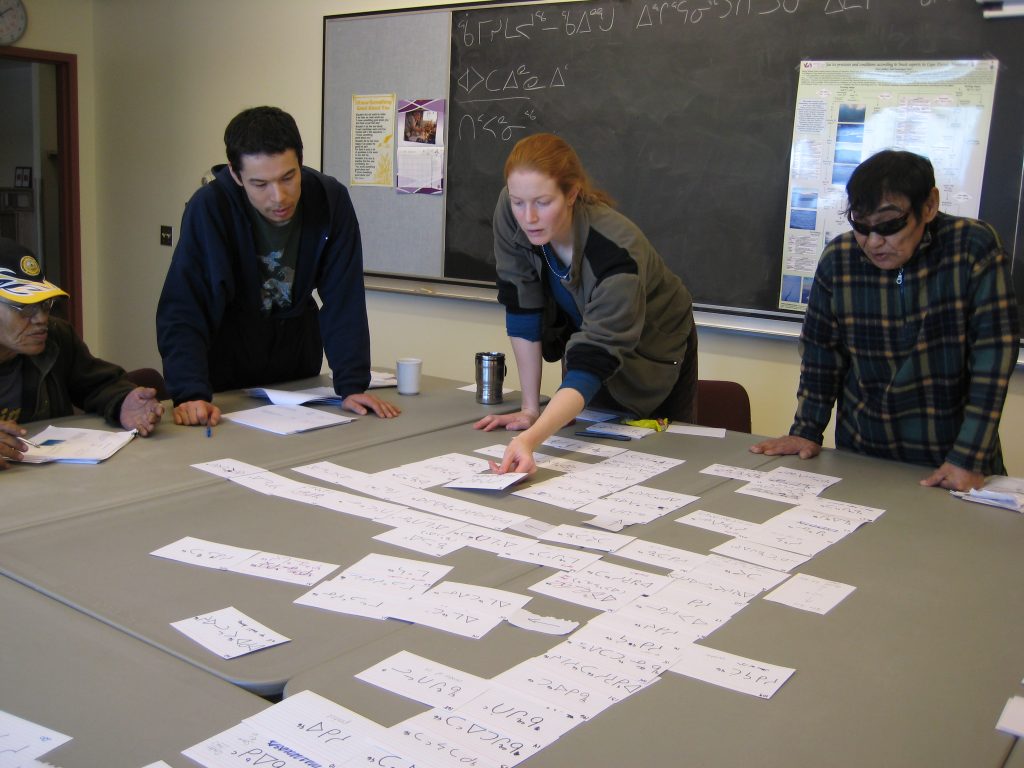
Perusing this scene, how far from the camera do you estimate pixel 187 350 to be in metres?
2.21

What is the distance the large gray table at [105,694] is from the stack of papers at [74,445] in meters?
0.71

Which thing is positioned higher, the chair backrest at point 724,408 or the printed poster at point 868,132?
the printed poster at point 868,132

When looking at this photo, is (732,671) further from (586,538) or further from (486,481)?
(486,481)

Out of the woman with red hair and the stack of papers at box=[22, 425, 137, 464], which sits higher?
the woman with red hair

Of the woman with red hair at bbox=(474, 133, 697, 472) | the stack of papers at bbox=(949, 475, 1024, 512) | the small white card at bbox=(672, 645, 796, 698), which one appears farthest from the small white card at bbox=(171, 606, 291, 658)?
the stack of papers at bbox=(949, 475, 1024, 512)

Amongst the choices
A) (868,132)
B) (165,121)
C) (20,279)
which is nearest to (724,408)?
(868,132)

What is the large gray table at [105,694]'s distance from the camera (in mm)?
869

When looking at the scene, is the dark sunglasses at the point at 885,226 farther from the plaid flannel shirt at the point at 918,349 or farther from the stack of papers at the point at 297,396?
the stack of papers at the point at 297,396

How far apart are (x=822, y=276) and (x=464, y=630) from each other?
1.26m

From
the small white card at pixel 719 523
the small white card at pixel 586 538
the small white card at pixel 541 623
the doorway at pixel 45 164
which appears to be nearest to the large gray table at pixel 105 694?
the small white card at pixel 541 623

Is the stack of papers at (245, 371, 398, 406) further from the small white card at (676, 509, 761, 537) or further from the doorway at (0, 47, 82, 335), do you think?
the doorway at (0, 47, 82, 335)

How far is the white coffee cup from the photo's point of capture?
8.43 feet

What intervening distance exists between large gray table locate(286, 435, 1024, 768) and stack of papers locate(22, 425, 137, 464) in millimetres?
989

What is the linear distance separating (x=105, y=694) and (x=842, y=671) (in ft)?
2.69
